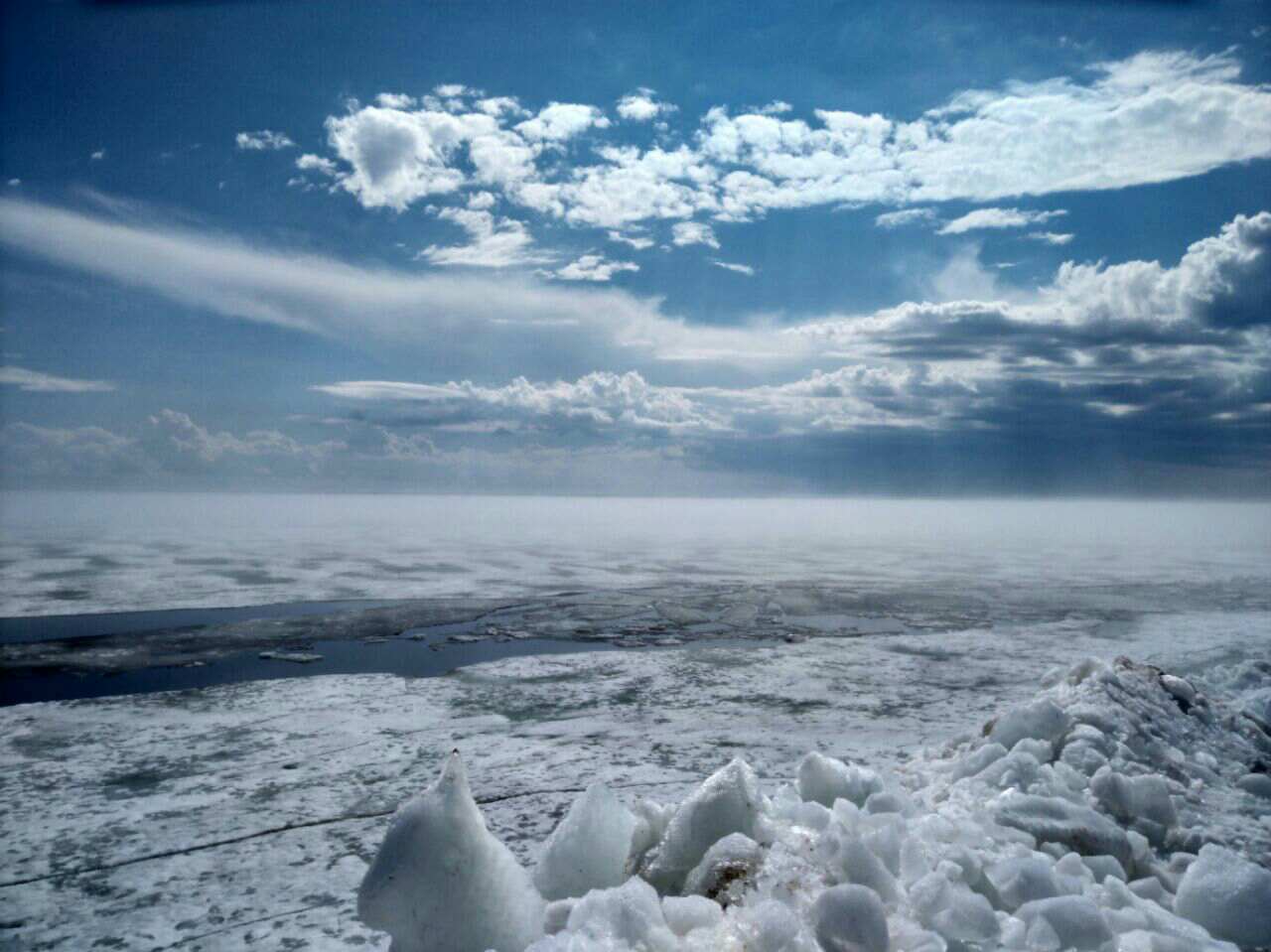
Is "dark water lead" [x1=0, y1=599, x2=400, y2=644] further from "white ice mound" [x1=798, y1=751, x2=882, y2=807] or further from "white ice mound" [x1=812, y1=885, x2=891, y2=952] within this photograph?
"white ice mound" [x1=812, y1=885, x2=891, y2=952]

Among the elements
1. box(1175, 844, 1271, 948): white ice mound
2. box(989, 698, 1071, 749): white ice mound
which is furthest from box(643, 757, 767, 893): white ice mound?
box(989, 698, 1071, 749): white ice mound

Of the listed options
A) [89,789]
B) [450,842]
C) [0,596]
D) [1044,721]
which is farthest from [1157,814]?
[0,596]

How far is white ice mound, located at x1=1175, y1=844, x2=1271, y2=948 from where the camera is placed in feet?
8.09

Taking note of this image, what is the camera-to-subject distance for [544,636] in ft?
30.5

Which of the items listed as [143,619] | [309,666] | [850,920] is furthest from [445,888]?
[143,619]

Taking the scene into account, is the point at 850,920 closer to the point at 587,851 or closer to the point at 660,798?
the point at 587,851

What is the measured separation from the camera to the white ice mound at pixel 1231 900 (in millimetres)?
2465

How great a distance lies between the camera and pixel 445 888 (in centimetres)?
235

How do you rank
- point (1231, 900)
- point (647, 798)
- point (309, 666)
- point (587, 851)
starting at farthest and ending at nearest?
point (309, 666) → point (647, 798) → point (587, 851) → point (1231, 900)

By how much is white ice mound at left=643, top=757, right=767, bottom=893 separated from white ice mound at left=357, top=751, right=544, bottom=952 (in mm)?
484

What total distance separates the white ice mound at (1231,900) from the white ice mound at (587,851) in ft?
5.85

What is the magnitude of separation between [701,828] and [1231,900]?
1613 mm

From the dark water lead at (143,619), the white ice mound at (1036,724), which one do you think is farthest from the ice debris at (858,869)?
the dark water lead at (143,619)

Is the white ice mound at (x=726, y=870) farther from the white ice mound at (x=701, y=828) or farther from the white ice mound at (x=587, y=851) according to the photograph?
the white ice mound at (x=587, y=851)
